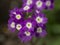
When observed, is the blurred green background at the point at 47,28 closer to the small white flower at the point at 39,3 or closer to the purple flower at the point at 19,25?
the small white flower at the point at 39,3

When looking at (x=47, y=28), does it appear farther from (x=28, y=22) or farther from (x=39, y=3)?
(x=28, y=22)

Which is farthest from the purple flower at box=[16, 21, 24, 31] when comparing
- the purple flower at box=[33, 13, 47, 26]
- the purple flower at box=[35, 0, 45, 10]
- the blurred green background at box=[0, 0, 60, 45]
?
the blurred green background at box=[0, 0, 60, 45]

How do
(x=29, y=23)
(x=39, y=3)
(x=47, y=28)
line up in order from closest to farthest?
(x=29, y=23), (x=39, y=3), (x=47, y=28)

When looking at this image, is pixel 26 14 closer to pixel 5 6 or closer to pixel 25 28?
pixel 25 28

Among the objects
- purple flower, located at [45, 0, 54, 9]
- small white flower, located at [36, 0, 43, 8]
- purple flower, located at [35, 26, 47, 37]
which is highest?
small white flower, located at [36, 0, 43, 8]

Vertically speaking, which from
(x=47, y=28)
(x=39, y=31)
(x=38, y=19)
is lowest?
(x=47, y=28)

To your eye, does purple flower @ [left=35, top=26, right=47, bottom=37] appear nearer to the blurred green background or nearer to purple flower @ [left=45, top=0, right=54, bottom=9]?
purple flower @ [left=45, top=0, right=54, bottom=9]

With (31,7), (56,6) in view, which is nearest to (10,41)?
(56,6)

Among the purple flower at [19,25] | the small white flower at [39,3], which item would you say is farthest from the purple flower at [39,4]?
the purple flower at [19,25]

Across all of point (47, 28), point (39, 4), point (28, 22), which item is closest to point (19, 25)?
point (28, 22)
